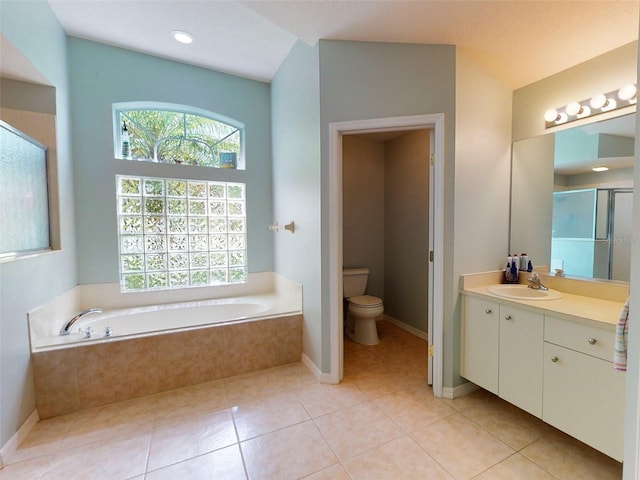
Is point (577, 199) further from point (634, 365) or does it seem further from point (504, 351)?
point (634, 365)

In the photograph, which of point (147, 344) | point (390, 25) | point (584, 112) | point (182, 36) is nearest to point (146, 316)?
point (147, 344)

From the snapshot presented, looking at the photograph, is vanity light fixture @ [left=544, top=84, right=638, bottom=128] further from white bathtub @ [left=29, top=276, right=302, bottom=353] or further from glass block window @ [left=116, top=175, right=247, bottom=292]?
A: glass block window @ [left=116, top=175, right=247, bottom=292]

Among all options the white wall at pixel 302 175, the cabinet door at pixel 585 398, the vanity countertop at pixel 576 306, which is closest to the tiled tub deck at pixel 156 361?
the white wall at pixel 302 175

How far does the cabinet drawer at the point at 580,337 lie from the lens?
4.32ft

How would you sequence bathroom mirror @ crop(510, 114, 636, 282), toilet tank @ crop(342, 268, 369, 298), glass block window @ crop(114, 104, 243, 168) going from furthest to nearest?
toilet tank @ crop(342, 268, 369, 298) < glass block window @ crop(114, 104, 243, 168) < bathroom mirror @ crop(510, 114, 636, 282)

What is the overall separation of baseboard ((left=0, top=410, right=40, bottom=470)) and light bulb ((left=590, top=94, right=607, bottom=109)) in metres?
4.01

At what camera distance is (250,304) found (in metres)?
2.89

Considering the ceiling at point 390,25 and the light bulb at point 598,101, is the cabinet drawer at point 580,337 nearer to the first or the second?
the light bulb at point 598,101

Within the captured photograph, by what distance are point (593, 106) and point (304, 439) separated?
2.79 m

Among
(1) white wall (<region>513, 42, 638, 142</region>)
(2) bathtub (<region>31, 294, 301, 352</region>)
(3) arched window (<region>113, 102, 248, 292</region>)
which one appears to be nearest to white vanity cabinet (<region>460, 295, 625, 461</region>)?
(1) white wall (<region>513, 42, 638, 142</region>)

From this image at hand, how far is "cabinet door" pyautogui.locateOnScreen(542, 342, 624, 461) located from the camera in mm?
1284

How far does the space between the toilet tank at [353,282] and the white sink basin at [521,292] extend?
4.76ft

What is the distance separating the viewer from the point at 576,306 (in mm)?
1594

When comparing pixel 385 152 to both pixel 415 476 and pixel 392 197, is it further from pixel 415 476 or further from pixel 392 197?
pixel 415 476
